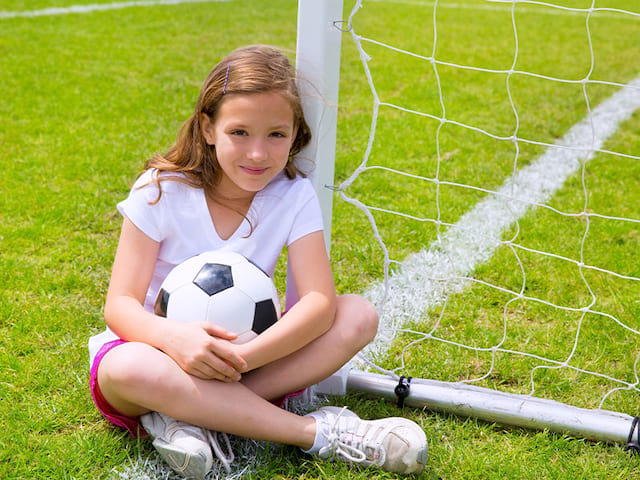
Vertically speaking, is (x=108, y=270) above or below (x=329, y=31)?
below

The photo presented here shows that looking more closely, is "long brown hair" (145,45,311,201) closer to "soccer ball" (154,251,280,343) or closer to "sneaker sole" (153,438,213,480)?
"soccer ball" (154,251,280,343)

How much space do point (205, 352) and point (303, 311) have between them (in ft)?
0.97

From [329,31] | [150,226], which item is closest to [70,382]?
[150,226]

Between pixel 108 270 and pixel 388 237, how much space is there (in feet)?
3.82

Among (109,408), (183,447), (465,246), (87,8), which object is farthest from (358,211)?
(87,8)

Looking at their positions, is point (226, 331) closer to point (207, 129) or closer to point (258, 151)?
point (258, 151)

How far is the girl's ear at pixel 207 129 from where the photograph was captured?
6.84ft

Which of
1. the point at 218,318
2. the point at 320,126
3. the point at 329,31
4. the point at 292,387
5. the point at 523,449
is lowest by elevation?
the point at 523,449

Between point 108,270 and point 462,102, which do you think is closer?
point 108,270

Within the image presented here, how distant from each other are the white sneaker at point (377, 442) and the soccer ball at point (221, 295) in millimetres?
309

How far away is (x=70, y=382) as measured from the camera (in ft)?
7.26

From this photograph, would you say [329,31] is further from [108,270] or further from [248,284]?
[108,270]

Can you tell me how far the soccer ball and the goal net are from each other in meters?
0.44

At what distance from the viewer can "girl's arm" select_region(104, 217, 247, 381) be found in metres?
1.81
